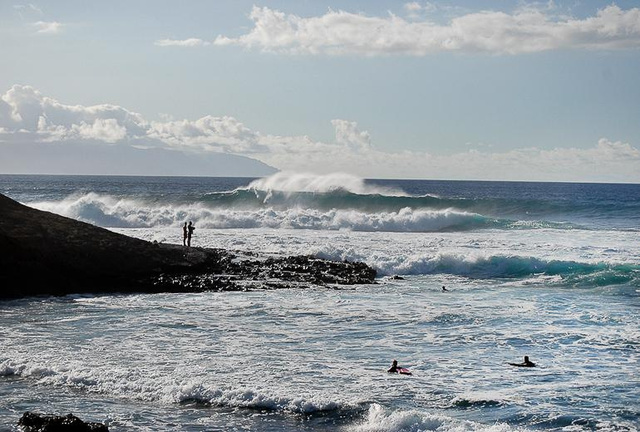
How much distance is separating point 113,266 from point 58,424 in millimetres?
18012

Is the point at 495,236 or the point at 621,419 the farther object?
the point at 495,236

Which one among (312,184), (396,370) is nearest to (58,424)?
(396,370)

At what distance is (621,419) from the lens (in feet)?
45.3

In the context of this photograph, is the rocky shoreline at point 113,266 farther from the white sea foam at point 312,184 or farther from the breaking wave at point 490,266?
the white sea foam at point 312,184

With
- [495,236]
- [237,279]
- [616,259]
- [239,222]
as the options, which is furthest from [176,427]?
[239,222]

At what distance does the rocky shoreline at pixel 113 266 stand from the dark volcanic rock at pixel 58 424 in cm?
1476

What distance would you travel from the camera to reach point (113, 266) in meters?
29.6

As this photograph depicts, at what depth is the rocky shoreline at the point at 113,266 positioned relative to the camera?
2742cm

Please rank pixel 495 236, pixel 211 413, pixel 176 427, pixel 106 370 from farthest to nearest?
pixel 495 236 < pixel 106 370 < pixel 211 413 < pixel 176 427

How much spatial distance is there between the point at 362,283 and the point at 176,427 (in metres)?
17.8

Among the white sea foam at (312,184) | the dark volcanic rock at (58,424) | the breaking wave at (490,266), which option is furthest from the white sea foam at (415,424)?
the white sea foam at (312,184)


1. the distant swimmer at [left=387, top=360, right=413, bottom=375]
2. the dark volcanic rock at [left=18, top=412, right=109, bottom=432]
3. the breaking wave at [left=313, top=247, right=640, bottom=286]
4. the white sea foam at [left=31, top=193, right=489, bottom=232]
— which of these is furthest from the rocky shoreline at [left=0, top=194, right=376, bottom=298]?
the white sea foam at [left=31, top=193, right=489, bottom=232]

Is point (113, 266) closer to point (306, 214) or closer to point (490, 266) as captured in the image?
point (490, 266)

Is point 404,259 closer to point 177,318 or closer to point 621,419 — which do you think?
point 177,318
